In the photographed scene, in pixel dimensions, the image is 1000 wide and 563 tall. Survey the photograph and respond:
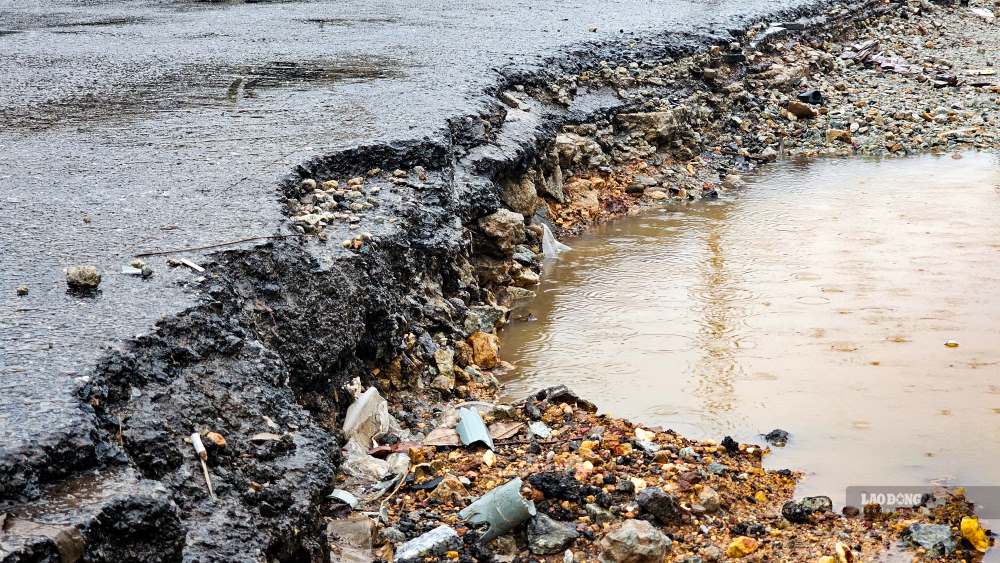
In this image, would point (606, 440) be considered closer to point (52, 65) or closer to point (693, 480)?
point (693, 480)

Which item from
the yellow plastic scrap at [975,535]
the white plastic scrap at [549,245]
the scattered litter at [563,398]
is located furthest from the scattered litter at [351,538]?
the white plastic scrap at [549,245]

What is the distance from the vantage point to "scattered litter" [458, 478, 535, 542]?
301cm

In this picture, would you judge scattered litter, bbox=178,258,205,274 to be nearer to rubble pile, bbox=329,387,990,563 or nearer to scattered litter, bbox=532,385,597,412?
rubble pile, bbox=329,387,990,563

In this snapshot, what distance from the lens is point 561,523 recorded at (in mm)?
3080

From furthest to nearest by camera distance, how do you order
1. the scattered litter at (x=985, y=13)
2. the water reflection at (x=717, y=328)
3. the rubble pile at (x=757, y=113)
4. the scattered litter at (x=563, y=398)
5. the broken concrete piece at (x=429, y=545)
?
the scattered litter at (x=985, y=13) < the rubble pile at (x=757, y=113) < the water reflection at (x=717, y=328) < the scattered litter at (x=563, y=398) < the broken concrete piece at (x=429, y=545)

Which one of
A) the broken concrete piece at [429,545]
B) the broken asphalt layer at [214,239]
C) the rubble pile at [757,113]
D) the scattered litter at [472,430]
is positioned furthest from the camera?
the rubble pile at [757,113]

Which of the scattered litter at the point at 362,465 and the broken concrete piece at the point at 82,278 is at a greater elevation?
the broken concrete piece at the point at 82,278

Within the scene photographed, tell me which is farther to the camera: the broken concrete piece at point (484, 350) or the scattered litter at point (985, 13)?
the scattered litter at point (985, 13)

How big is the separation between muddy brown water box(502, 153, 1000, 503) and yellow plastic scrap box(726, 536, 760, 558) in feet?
1.84

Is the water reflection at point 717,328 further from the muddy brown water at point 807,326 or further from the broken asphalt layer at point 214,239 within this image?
the broken asphalt layer at point 214,239

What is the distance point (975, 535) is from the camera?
303cm

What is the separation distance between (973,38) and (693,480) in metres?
11.3

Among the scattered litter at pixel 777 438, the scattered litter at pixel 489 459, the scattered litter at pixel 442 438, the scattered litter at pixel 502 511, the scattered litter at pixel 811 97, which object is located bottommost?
the scattered litter at pixel 777 438

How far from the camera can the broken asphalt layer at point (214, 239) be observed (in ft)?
7.82
